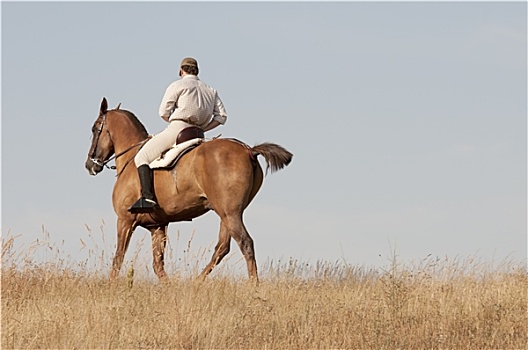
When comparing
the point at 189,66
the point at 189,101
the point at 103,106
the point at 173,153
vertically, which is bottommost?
the point at 173,153

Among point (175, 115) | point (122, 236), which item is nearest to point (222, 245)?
point (122, 236)

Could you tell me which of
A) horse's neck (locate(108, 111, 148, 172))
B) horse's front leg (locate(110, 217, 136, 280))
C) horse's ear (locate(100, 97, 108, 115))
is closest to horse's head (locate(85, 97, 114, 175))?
horse's ear (locate(100, 97, 108, 115))

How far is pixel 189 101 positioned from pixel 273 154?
1.44 meters

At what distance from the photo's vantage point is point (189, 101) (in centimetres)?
1304

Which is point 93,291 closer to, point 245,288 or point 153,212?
point 245,288

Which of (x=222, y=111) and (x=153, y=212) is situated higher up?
(x=222, y=111)

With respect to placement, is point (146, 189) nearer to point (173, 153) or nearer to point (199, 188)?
point (173, 153)

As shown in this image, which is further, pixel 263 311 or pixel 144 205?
pixel 144 205

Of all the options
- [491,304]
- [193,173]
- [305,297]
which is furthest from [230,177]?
[491,304]

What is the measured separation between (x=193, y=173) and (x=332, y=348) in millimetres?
5076

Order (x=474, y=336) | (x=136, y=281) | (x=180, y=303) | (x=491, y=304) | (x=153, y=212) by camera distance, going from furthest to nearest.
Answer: (x=153, y=212)
(x=136, y=281)
(x=491, y=304)
(x=180, y=303)
(x=474, y=336)

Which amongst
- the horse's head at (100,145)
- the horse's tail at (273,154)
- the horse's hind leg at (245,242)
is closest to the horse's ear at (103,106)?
the horse's head at (100,145)

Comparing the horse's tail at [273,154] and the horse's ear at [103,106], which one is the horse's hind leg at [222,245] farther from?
the horse's ear at [103,106]

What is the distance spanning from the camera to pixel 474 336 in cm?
881
